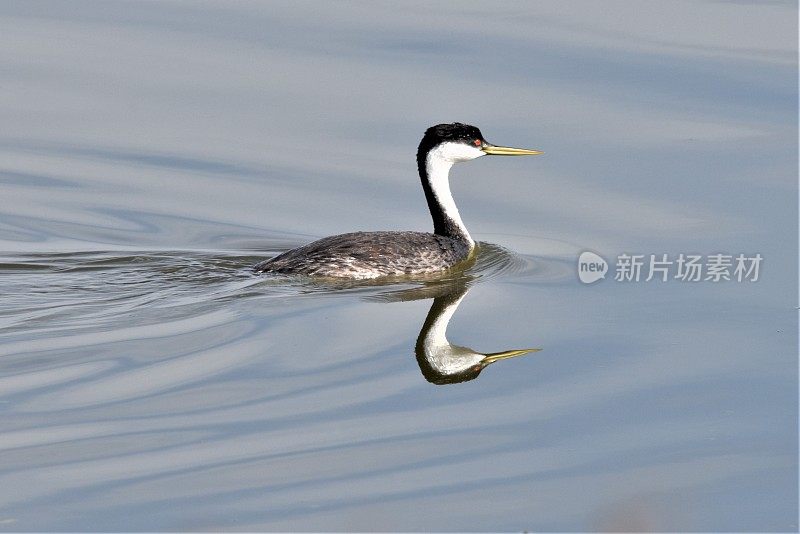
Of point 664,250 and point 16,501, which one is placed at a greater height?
point 664,250

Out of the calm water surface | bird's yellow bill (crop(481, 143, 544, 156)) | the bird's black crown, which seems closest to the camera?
the calm water surface

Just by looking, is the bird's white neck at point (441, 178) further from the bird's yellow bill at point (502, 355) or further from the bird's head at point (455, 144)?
the bird's yellow bill at point (502, 355)

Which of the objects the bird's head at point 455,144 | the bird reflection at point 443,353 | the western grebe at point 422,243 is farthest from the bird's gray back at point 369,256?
the bird's head at point 455,144

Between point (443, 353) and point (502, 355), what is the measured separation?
0.35 meters

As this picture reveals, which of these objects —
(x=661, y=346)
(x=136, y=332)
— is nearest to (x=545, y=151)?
(x=661, y=346)

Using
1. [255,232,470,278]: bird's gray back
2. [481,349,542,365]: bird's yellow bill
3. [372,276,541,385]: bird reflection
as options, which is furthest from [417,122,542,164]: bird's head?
[481,349,542,365]: bird's yellow bill

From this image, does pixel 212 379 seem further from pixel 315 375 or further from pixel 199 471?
pixel 199 471

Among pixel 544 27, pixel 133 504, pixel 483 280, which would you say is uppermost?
pixel 544 27

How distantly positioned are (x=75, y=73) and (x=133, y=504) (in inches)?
337

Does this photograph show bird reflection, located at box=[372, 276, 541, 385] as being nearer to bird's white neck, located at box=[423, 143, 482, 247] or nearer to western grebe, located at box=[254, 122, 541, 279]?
western grebe, located at box=[254, 122, 541, 279]

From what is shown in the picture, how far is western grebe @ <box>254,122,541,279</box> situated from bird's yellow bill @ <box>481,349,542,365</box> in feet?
6.03

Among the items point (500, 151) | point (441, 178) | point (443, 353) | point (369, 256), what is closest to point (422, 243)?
point (369, 256)

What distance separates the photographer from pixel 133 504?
21.0 feet

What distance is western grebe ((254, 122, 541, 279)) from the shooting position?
1009 cm
